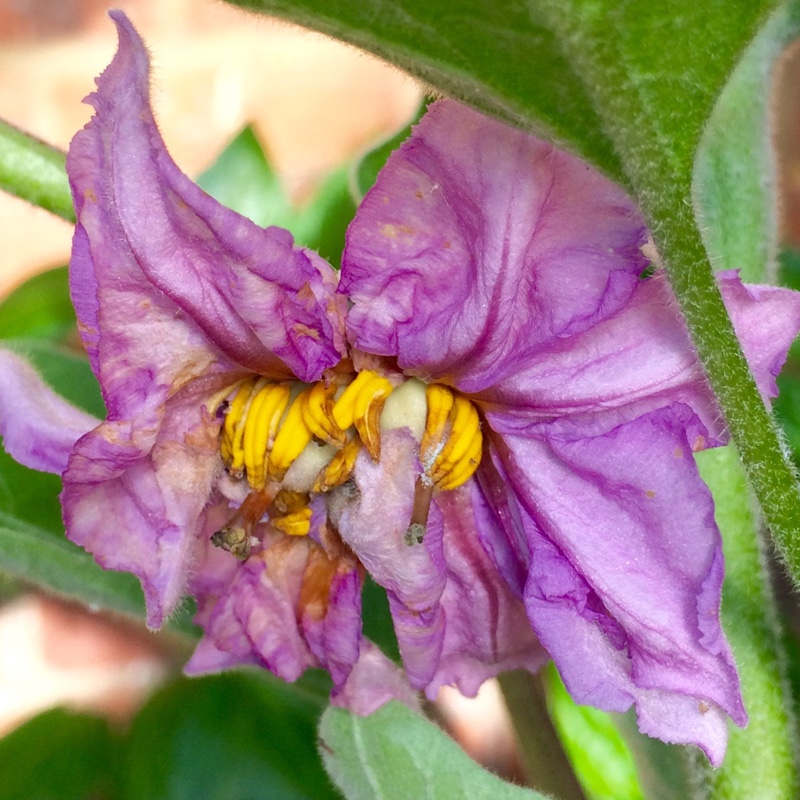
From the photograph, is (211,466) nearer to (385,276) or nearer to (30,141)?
(385,276)

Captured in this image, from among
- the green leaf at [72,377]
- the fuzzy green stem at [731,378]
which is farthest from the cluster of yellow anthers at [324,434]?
the green leaf at [72,377]

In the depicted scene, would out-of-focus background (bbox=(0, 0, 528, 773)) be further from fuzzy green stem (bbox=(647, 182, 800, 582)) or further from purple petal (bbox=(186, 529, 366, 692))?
fuzzy green stem (bbox=(647, 182, 800, 582))

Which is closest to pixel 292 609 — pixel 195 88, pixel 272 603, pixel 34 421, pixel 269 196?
pixel 272 603

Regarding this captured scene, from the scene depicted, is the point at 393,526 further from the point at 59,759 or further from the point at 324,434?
the point at 59,759

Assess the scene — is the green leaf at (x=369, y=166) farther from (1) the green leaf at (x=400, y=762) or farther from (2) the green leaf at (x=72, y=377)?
(1) the green leaf at (x=400, y=762)

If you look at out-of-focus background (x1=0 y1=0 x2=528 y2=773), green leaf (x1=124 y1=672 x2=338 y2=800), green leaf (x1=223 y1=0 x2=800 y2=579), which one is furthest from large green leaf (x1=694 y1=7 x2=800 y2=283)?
out-of-focus background (x1=0 y1=0 x2=528 y2=773)

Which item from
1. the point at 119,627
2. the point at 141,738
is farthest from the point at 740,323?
the point at 119,627
